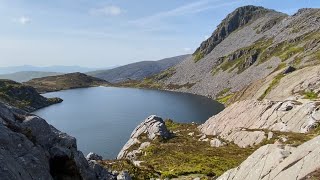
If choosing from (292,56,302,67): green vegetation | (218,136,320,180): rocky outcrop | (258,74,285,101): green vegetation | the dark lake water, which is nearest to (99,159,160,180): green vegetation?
(218,136,320,180): rocky outcrop

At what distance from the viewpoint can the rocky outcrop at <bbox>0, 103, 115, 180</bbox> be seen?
20461 mm

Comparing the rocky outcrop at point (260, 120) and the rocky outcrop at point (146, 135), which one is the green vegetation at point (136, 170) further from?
the rocky outcrop at point (260, 120)

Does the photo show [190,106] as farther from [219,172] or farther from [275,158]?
[275,158]

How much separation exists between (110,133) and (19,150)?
99.4 m

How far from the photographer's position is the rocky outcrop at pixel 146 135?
74125mm

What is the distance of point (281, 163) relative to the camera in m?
25.6

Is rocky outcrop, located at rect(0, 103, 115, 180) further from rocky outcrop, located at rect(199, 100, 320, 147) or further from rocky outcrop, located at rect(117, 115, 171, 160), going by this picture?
rocky outcrop, located at rect(199, 100, 320, 147)

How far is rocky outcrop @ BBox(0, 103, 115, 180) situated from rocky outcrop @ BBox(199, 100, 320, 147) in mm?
43625

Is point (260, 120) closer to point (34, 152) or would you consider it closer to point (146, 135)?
point (146, 135)

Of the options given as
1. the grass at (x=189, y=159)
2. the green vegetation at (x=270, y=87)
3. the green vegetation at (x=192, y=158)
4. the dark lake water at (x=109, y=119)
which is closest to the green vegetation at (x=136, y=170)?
→ the grass at (x=189, y=159)

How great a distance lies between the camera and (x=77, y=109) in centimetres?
19225

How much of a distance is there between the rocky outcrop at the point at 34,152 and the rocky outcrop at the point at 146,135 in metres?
43.1

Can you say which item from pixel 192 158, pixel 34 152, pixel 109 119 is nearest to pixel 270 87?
pixel 109 119

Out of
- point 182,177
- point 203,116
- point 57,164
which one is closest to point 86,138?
point 203,116
